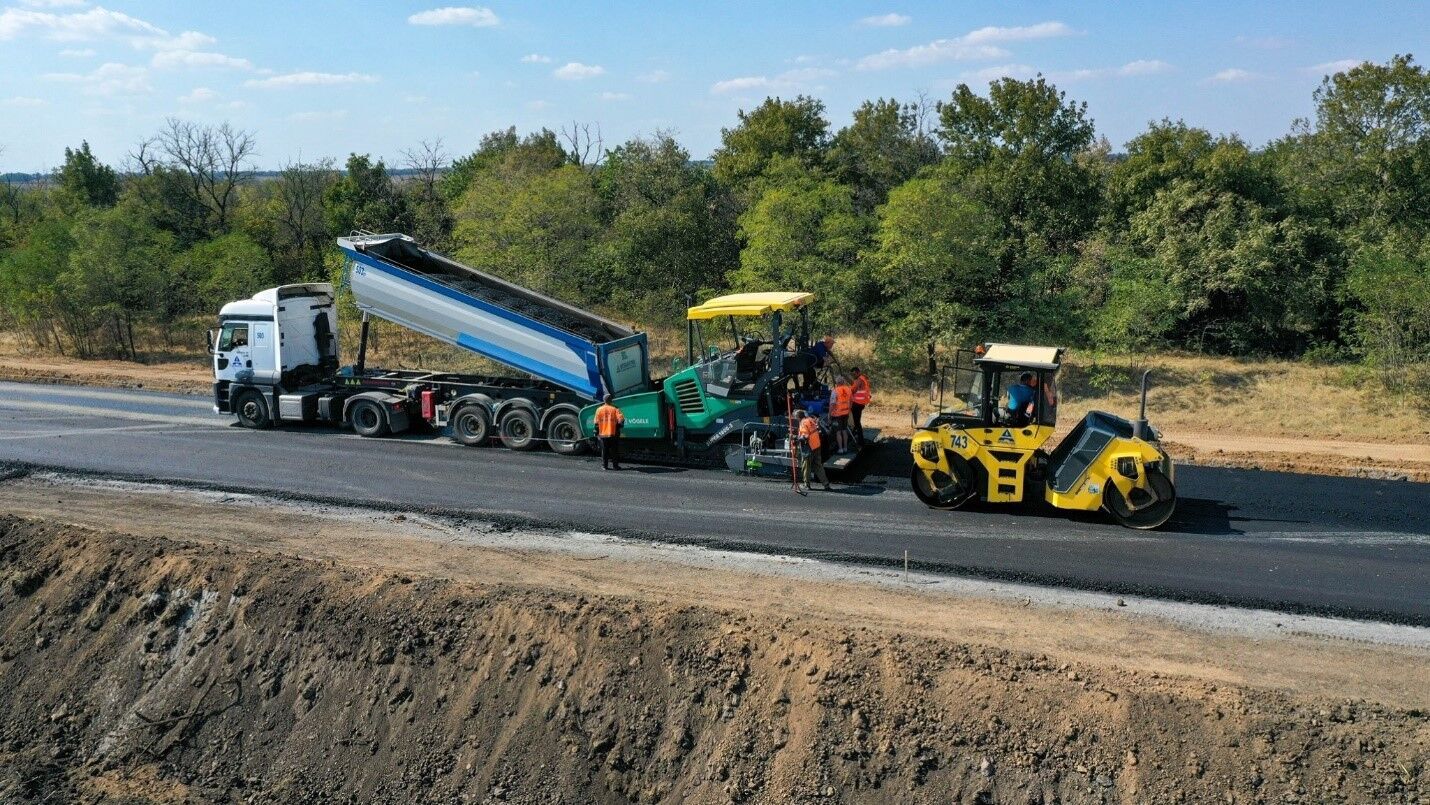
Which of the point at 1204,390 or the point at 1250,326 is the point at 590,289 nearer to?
the point at 1204,390

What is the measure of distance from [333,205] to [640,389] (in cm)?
2873

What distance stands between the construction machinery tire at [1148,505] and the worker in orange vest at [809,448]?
415 cm

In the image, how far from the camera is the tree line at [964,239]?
76.7 feet

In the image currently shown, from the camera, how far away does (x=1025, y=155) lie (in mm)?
27219

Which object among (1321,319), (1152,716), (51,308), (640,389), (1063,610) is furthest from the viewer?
(51,308)

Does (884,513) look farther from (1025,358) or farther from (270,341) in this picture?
(270,341)

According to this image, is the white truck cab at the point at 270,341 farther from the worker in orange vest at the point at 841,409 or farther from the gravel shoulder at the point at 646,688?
the worker in orange vest at the point at 841,409

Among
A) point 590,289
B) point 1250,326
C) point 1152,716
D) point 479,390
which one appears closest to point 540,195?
point 590,289

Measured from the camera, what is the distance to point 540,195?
26.9 meters

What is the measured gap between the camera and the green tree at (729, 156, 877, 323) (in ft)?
76.8

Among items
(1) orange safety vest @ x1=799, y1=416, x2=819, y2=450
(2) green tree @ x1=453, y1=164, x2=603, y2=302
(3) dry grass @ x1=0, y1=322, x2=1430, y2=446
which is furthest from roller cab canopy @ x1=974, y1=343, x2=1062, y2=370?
(2) green tree @ x1=453, y1=164, x2=603, y2=302

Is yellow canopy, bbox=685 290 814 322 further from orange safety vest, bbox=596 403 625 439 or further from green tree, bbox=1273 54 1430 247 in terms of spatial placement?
green tree, bbox=1273 54 1430 247

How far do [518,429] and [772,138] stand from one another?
779 inches

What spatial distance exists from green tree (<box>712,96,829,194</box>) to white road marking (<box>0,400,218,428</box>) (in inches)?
741
